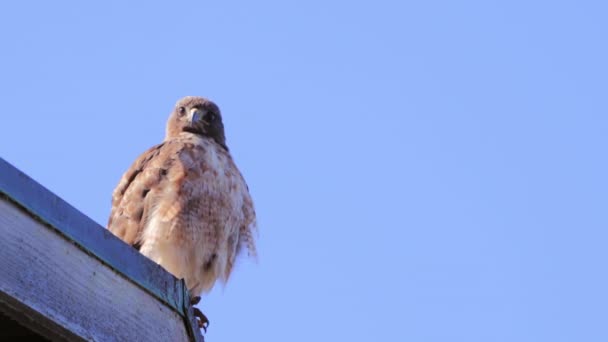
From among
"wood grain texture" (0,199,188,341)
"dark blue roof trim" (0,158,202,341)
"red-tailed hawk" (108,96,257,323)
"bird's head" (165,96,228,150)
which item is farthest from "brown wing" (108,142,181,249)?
"wood grain texture" (0,199,188,341)

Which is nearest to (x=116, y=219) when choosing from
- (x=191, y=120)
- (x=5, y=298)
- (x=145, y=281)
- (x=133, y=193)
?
(x=133, y=193)

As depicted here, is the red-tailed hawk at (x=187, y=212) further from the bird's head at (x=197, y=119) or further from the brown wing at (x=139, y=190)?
the bird's head at (x=197, y=119)

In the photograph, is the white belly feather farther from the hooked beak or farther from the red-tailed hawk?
the hooked beak

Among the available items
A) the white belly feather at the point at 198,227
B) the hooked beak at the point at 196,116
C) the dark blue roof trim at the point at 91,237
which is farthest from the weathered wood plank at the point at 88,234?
the hooked beak at the point at 196,116

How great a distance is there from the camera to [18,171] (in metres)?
2.58

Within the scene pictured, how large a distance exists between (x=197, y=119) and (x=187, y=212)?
2.22m

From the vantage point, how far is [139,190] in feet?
25.6

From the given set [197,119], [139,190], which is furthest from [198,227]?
[197,119]

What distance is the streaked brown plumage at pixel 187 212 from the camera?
24.4ft

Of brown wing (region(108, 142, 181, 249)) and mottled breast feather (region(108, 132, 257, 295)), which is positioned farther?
brown wing (region(108, 142, 181, 249))

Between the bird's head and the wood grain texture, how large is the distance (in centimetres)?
631

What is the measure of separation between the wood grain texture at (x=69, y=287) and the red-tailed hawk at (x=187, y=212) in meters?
4.47

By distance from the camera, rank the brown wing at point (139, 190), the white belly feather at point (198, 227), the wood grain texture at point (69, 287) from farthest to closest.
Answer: the brown wing at point (139, 190) → the white belly feather at point (198, 227) → the wood grain texture at point (69, 287)

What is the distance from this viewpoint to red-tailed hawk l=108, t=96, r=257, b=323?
7441 millimetres
